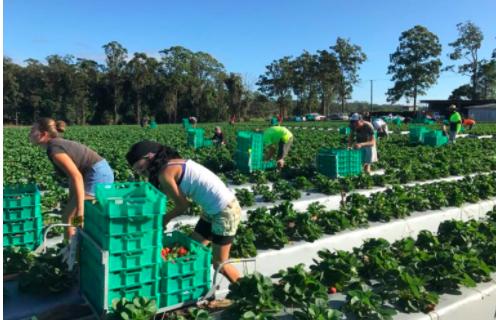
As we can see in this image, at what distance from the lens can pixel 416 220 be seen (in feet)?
24.6

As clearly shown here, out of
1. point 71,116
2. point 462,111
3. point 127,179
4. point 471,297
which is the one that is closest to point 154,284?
point 471,297

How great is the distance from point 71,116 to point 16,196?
59.2 m

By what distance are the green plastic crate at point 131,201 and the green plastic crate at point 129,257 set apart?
0.99ft

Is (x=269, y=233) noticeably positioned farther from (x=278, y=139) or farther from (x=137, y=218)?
(x=278, y=139)

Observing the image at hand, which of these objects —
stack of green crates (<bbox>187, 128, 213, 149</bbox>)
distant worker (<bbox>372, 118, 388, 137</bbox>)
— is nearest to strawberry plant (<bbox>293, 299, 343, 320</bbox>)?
distant worker (<bbox>372, 118, 388, 137</bbox>)

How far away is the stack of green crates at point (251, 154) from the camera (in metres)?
11.5

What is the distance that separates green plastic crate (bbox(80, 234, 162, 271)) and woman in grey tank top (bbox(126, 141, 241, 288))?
443mm

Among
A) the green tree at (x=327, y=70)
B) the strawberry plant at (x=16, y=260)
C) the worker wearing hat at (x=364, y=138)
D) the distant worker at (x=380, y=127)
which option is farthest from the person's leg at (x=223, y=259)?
the green tree at (x=327, y=70)

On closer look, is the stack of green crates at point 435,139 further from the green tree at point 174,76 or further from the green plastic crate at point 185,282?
the green tree at point 174,76

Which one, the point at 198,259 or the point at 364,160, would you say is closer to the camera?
the point at 198,259

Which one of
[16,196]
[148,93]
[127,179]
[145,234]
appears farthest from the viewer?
[148,93]

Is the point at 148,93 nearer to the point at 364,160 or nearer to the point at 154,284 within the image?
the point at 364,160

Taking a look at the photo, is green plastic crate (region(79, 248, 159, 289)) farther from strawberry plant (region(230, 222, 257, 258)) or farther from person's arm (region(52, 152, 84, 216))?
strawberry plant (region(230, 222, 257, 258))

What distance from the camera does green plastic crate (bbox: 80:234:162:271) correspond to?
3.43 m
